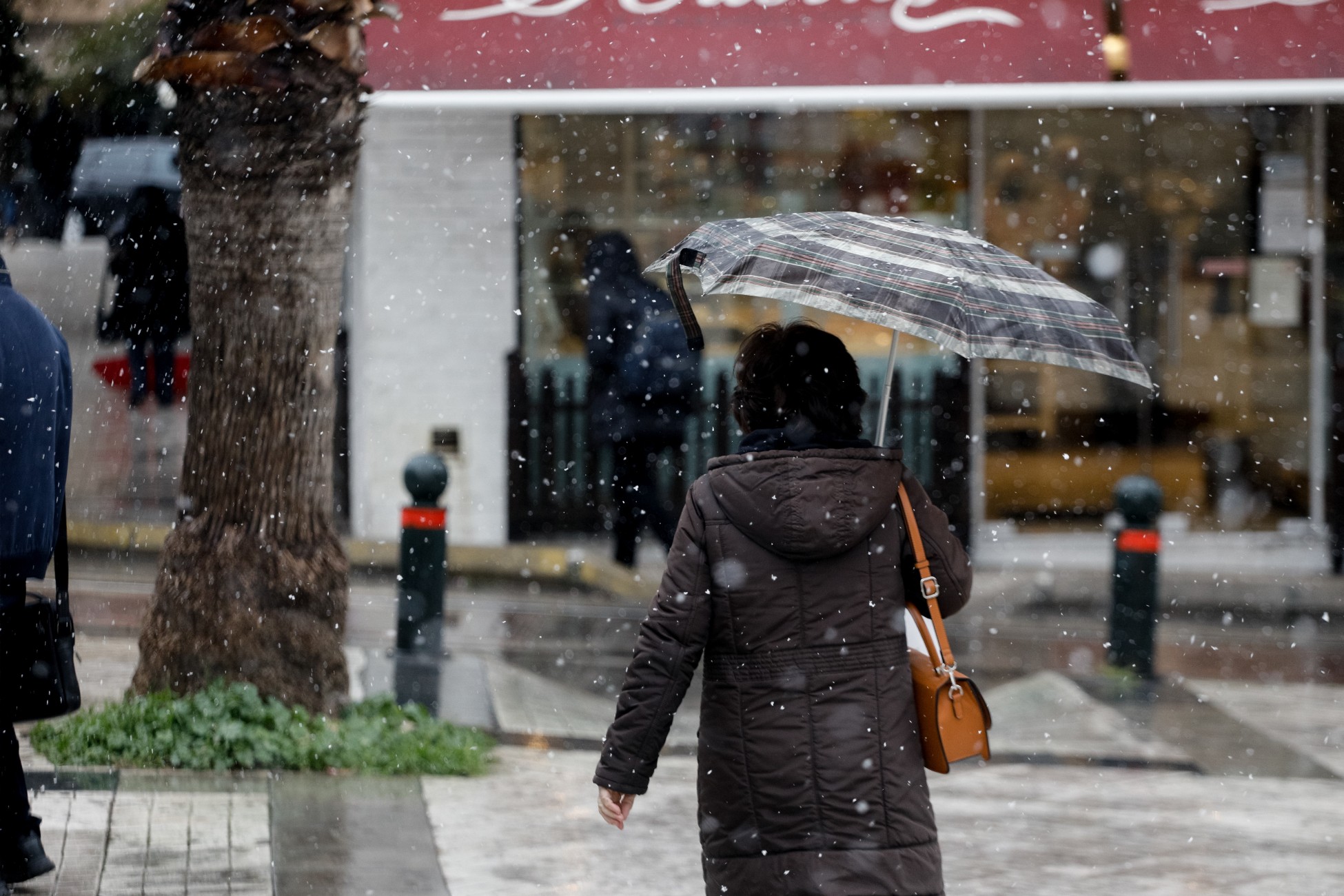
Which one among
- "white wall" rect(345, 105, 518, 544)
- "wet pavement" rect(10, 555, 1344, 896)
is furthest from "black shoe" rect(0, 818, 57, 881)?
"white wall" rect(345, 105, 518, 544)

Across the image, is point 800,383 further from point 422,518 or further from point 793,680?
point 422,518

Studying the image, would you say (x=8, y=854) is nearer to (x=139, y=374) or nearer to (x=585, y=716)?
(x=585, y=716)

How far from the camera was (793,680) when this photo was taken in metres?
3.08

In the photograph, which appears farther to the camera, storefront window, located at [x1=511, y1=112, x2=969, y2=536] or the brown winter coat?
storefront window, located at [x1=511, y1=112, x2=969, y2=536]

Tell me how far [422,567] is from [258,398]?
177cm

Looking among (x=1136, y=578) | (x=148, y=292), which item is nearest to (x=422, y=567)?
(x=1136, y=578)

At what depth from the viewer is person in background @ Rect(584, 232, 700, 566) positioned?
10094mm

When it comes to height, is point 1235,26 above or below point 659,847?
above

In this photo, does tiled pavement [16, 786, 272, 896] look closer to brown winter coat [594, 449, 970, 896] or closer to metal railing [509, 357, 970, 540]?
brown winter coat [594, 449, 970, 896]

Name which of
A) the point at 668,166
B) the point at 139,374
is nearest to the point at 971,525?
the point at 668,166

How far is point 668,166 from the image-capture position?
451 inches

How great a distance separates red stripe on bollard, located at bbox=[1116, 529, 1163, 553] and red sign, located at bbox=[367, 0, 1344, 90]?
2434mm

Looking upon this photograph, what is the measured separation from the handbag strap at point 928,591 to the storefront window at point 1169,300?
334 inches

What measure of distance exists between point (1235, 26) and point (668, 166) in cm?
428
